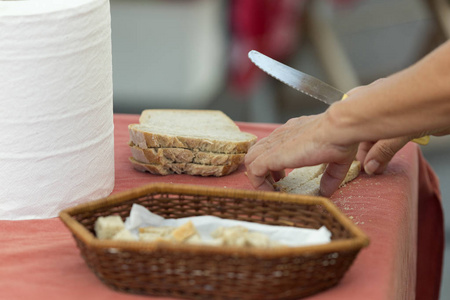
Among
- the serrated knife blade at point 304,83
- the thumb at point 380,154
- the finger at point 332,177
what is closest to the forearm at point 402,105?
the finger at point 332,177

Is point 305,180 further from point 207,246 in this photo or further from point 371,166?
point 207,246

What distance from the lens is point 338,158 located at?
43.6 inches

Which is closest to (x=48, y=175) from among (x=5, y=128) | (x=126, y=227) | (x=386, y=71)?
(x=5, y=128)

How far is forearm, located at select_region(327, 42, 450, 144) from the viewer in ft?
3.12

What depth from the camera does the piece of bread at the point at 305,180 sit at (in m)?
1.25

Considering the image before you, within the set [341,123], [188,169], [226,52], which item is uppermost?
[341,123]

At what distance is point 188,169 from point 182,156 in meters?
0.03

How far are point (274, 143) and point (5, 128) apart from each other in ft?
1.48

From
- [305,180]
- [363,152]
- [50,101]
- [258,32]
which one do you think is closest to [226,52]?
[258,32]

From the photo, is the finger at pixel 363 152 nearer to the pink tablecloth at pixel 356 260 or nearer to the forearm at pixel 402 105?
the pink tablecloth at pixel 356 260

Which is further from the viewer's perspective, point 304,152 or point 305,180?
point 305,180

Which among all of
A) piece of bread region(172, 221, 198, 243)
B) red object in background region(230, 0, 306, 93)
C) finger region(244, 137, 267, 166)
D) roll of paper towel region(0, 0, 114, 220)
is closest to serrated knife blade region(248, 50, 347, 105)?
finger region(244, 137, 267, 166)

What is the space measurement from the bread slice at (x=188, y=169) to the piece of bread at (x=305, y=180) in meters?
0.13

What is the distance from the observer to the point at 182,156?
137 centimetres
